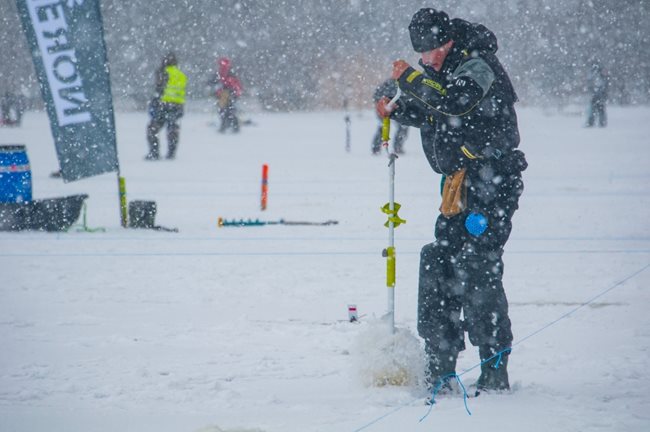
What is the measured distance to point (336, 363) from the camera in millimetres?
4625

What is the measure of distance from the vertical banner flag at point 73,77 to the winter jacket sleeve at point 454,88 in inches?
235

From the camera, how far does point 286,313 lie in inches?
226

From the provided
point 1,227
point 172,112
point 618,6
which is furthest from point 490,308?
point 618,6

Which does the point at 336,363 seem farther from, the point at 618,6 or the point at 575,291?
the point at 618,6

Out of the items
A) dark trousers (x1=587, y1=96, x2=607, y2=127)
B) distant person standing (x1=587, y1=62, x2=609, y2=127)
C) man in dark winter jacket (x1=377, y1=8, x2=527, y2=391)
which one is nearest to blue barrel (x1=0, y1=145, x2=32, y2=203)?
man in dark winter jacket (x1=377, y1=8, x2=527, y2=391)

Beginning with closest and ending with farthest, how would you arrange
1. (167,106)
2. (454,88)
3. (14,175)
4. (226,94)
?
(454,88) < (14,175) < (167,106) < (226,94)

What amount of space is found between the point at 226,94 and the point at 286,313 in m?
19.1

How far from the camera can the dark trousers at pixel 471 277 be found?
381 cm

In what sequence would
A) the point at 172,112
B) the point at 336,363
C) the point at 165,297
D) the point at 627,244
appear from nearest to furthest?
1. the point at 336,363
2. the point at 165,297
3. the point at 627,244
4. the point at 172,112

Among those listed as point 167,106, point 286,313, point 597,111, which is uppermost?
point 167,106

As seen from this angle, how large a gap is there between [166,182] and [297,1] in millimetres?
29650

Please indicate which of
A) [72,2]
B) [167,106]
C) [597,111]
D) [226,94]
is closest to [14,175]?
[72,2]

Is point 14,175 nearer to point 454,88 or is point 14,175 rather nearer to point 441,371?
point 441,371

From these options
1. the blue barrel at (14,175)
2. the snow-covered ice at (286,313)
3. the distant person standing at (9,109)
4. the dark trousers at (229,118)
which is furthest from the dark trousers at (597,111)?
the blue barrel at (14,175)
